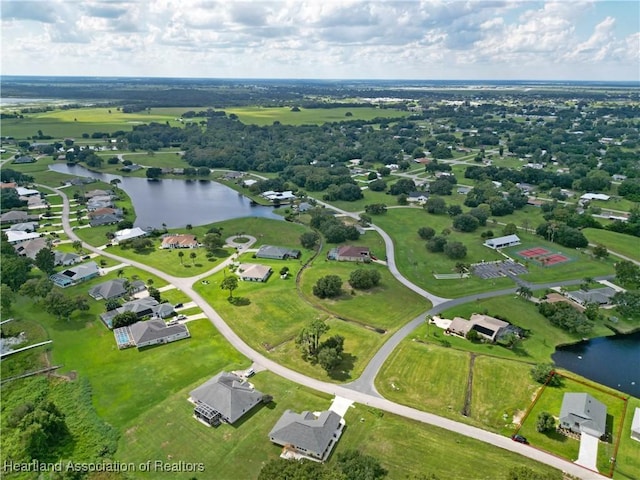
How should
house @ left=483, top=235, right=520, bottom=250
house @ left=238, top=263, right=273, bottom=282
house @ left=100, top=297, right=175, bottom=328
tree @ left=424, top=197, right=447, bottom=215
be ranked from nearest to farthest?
house @ left=100, top=297, right=175, bottom=328 < house @ left=238, top=263, right=273, bottom=282 < house @ left=483, top=235, right=520, bottom=250 < tree @ left=424, top=197, right=447, bottom=215

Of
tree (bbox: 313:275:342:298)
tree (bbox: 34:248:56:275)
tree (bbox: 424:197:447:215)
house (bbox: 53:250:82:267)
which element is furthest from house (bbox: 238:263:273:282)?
tree (bbox: 424:197:447:215)

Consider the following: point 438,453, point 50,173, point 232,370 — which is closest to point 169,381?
point 232,370

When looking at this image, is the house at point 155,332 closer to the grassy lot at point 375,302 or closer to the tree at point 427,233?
the grassy lot at point 375,302

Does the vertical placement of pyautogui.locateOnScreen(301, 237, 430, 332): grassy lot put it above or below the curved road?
below

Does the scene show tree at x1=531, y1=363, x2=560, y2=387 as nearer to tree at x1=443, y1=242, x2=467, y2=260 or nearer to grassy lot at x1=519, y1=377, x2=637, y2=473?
grassy lot at x1=519, y1=377, x2=637, y2=473

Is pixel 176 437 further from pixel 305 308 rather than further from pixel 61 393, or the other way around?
pixel 305 308

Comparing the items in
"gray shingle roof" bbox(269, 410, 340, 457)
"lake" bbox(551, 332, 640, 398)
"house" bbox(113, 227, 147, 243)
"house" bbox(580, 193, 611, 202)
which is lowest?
"lake" bbox(551, 332, 640, 398)

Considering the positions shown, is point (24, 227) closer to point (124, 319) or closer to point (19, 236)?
point (19, 236)
